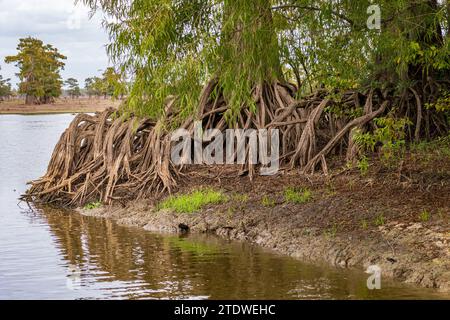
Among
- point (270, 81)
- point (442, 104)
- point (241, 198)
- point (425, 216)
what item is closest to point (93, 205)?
point (241, 198)

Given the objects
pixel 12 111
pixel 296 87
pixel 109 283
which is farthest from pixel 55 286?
pixel 12 111

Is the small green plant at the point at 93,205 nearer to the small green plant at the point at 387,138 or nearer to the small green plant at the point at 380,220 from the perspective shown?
the small green plant at the point at 387,138

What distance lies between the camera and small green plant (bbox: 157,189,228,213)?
571 inches

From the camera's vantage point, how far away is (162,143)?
16.6m

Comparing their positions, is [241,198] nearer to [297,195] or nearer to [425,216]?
[297,195]

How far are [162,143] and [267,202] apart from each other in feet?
12.3

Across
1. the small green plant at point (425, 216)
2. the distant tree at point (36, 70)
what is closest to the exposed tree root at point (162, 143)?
the small green plant at point (425, 216)

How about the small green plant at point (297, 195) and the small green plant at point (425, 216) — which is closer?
the small green plant at point (425, 216)

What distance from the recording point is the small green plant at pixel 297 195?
13.2 metres

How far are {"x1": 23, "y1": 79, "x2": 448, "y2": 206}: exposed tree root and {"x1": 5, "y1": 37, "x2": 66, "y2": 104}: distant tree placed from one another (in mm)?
71569

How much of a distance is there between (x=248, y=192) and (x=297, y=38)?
3088 millimetres

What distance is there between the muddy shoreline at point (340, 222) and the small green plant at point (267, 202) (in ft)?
0.28

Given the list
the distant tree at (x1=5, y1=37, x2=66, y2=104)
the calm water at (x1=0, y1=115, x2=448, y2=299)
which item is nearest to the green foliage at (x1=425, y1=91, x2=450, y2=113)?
the calm water at (x1=0, y1=115, x2=448, y2=299)
